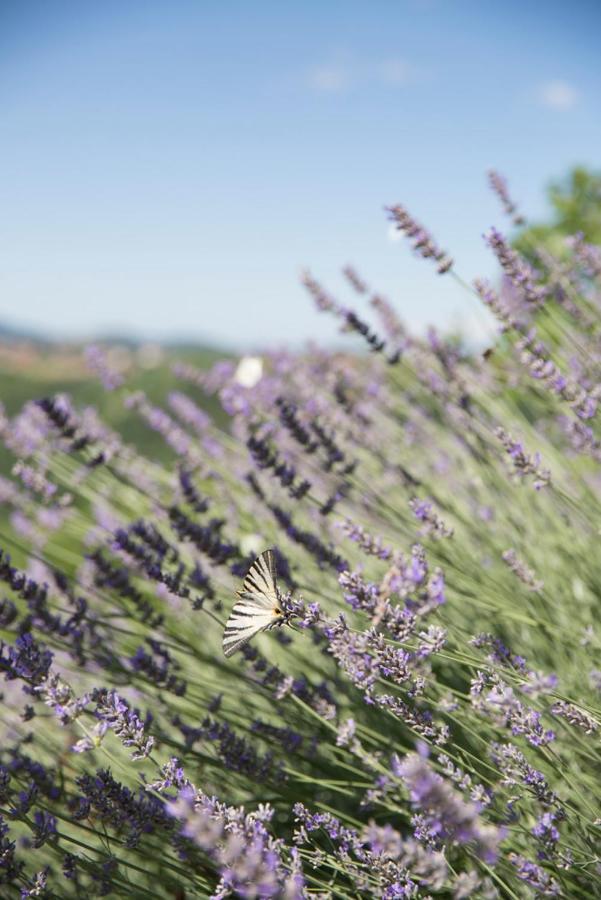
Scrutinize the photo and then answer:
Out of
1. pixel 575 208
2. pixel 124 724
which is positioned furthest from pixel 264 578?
pixel 575 208

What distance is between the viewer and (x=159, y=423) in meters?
2.79

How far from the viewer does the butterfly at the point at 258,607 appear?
3.72 feet

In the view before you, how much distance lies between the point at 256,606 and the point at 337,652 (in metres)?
0.17

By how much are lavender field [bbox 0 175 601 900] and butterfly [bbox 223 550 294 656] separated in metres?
0.04

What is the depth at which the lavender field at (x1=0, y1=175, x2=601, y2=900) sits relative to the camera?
3.74 ft

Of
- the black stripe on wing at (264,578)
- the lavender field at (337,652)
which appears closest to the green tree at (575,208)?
the lavender field at (337,652)

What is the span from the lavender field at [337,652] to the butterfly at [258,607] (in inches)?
1.5

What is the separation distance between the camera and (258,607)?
3.88ft

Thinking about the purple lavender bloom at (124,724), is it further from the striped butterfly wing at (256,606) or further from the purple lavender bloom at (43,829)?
the purple lavender bloom at (43,829)

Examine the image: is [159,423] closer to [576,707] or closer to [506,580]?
[506,580]

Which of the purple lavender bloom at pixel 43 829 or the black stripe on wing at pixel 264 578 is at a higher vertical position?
the black stripe on wing at pixel 264 578

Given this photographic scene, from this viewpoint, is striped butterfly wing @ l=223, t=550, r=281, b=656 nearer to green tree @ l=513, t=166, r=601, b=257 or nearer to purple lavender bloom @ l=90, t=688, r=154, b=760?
purple lavender bloom @ l=90, t=688, r=154, b=760

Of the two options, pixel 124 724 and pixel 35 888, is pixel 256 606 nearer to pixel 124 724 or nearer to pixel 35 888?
pixel 124 724

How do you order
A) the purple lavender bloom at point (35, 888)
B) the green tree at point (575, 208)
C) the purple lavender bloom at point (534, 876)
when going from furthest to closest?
the green tree at point (575, 208) → the purple lavender bloom at point (35, 888) → the purple lavender bloom at point (534, 876)
